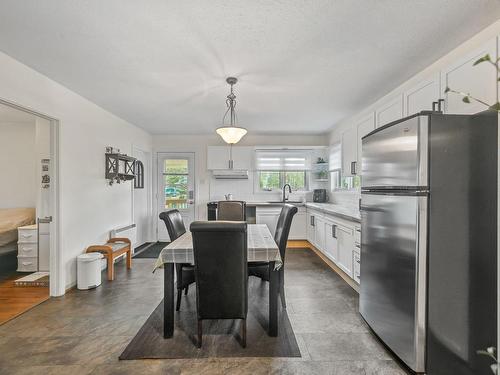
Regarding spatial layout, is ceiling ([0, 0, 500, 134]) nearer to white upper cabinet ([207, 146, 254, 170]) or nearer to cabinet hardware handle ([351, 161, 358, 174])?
cabinet hardware handle ([351, 161, 358, 174])

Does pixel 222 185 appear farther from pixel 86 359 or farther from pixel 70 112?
pixel 86 359

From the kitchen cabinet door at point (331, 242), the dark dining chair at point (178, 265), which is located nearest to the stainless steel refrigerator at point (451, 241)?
the dark dining chair at point (178, 265)

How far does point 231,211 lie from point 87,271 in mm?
1879

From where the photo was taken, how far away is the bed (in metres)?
3.65

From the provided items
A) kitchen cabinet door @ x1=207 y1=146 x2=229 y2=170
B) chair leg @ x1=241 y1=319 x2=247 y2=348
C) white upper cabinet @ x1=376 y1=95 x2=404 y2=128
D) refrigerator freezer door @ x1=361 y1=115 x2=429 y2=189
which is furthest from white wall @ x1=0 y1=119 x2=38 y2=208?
white upper cabinet @ x1=376 y1=95 x2=404 y2=128

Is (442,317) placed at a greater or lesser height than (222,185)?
lesser

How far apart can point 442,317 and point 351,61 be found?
2118 millimetres

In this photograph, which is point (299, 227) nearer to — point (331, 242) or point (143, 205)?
point (331, 242)

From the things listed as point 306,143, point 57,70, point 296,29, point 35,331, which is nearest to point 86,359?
point 35,331

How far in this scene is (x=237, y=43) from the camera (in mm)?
2096

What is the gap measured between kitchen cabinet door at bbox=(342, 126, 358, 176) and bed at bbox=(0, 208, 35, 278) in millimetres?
4953

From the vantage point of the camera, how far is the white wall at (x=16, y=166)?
4477mm

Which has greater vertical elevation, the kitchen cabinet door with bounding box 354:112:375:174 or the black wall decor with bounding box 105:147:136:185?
the kitchen cabinet door with bounding box 354:112:375:174

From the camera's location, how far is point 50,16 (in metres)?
1.79
